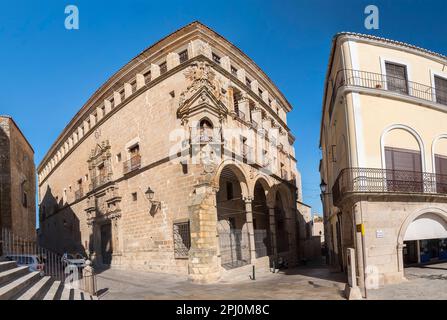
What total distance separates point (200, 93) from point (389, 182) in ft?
30.9

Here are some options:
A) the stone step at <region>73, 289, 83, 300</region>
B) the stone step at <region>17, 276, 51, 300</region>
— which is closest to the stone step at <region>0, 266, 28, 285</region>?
the stone step at <region>17, 276, 51, 300</region>

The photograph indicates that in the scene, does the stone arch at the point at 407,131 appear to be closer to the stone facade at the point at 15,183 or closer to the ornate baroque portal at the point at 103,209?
the ornate baroque portal at the point at 103,209

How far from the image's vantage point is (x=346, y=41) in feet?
43.1

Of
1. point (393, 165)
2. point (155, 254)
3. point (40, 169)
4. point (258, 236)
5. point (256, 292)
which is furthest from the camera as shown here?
point (40, 169)

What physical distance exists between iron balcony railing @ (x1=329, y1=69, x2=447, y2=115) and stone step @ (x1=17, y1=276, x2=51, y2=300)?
1240cm

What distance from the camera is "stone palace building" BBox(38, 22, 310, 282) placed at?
15922 mm

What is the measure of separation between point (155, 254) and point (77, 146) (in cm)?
1745

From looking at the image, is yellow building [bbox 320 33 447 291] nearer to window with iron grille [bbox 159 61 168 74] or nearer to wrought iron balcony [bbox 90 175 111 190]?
window with iron grille [bbox 159 61 168 74]

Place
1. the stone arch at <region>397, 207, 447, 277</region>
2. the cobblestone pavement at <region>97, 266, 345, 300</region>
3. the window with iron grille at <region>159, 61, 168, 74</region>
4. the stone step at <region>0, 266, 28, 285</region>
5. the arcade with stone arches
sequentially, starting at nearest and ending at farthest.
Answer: the stone step at <region>0, 266, 28, 285</region>
the cobblestone pavement at <region>97, 266, 345, 300</region>
the stone arch at <region>397, 207, 447, 277</region>
the arcade with stone arches
the window with iron grille at <region>159, 61, 168, 74</region>

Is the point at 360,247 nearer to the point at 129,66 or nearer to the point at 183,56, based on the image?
the point at 183,56

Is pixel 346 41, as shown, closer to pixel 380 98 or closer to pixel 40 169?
pixel 380 98

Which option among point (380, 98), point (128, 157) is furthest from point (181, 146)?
point (380, 98)

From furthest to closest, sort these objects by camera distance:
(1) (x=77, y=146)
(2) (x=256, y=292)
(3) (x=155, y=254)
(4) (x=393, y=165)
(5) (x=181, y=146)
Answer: (1) (x=77, y=146)
(3) (x=155, y=254)
(5) (x=181, y=146)
(4) (x=393, y=165)
(2) (x=256, y=292)

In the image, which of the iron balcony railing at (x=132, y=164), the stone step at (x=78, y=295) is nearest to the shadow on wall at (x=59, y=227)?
the iron balcony railing at (x=132, y=164)
